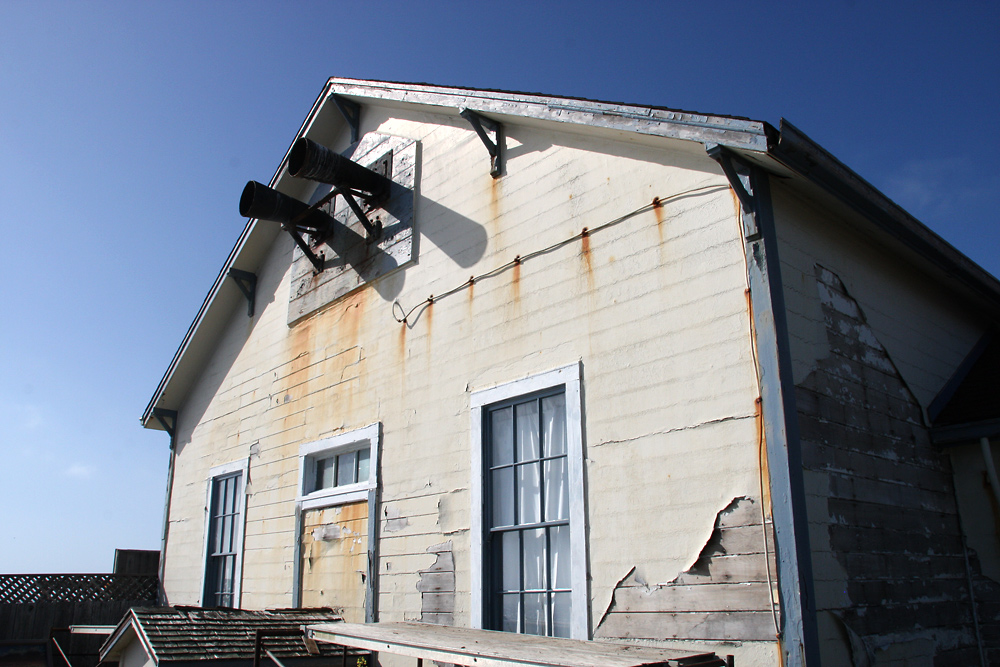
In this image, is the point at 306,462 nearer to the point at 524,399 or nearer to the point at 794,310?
the point at 524,399

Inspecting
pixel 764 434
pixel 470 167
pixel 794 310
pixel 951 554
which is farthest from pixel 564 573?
pixel 470 167

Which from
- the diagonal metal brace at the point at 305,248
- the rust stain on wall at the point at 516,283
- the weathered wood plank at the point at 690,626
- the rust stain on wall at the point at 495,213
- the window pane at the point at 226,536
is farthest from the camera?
the window pane at the point at 226,536

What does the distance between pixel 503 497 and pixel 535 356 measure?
1.19m

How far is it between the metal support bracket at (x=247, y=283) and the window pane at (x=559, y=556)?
22.3 ft

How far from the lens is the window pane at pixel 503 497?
633 centimetres

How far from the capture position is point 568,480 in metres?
5.88

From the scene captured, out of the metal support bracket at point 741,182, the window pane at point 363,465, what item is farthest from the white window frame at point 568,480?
the window pane at point 363,465

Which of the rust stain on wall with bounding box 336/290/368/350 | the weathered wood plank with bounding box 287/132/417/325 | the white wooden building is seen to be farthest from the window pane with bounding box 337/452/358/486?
the weathered wood plank with bounding box 287/132/417/325

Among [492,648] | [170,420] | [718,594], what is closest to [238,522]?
[170,420]

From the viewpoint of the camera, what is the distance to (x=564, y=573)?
580cm

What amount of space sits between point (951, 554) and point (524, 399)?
3482 mm

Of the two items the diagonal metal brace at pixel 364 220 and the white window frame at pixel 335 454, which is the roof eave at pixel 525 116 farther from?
the white window frame at pixel 335 454

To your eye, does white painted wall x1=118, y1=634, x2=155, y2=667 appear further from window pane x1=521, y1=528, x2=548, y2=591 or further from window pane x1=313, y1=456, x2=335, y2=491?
window pane x1=521, y1=528, x2=548, y2=591

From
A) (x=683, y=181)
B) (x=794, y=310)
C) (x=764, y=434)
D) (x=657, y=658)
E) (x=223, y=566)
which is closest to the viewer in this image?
(x=657, y=658)
